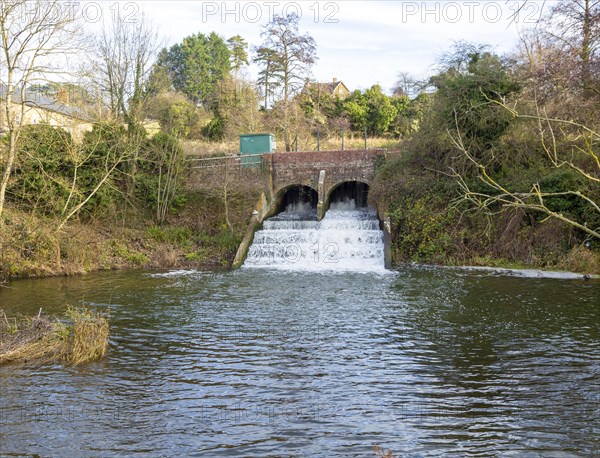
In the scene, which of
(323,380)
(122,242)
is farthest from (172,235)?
(323,380)

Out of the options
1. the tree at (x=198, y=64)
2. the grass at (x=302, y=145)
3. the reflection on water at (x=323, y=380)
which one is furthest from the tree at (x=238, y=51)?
the reflection on water at (x=323, y=380)

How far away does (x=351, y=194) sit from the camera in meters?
28.3

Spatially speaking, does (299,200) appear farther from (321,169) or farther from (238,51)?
(238,51)

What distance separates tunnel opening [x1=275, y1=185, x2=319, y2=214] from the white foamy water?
478 centimetres

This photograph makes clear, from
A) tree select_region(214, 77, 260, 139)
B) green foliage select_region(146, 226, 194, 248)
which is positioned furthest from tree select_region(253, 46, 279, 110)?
green foliage select_region(146, 226, 194, 248)

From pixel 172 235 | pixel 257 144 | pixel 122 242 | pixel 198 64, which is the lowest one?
pixel 122 242

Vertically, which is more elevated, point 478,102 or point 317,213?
point 478,102

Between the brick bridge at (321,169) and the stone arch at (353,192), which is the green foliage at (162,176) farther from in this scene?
the stone arch at (353,192)

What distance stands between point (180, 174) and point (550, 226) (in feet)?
47.0

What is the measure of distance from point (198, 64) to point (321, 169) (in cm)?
3700

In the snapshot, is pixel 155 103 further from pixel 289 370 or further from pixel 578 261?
pixel 289 370

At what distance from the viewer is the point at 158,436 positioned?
652 centimetres

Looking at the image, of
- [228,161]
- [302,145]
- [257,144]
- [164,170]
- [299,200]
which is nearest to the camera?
[164,170]

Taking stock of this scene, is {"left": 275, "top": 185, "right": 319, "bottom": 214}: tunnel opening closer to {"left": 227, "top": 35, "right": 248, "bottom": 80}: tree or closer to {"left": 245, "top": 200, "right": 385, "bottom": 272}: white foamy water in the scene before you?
{"left": 245, "top": 200, "right": 385, "bottom": 272}: white foamy water
